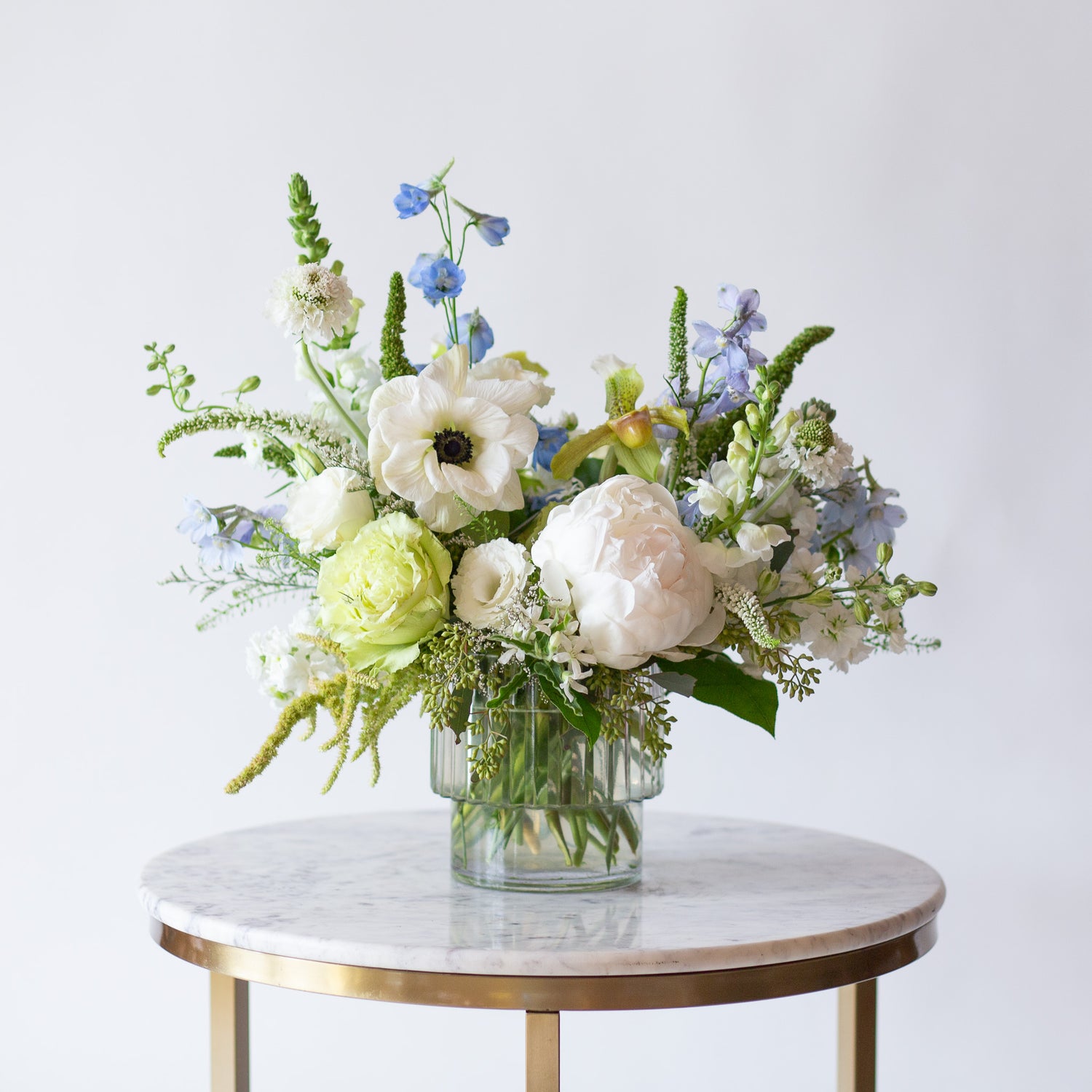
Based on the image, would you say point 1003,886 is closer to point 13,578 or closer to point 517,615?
point 517,615

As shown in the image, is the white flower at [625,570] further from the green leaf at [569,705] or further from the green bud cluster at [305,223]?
the green bud cluster at [305,223]

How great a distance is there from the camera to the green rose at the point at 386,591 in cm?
108

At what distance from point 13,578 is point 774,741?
1414 millimetres

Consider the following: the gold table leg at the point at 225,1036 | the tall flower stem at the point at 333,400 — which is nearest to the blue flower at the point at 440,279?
the tall flower stem at the point at 333,400

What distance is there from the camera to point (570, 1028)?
2.32 meters

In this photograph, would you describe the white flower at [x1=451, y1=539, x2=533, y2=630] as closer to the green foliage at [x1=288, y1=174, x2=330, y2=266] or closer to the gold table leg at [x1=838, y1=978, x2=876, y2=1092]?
the green foliage at [x1=288, y1=174, x2=330, y2=266]

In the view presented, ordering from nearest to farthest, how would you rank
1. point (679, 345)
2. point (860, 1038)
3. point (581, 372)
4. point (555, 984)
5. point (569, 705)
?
1. point (555, 984)
2. point (569, 705)
3. point (679, 345)
4. point (860, 1038)
5. point (581, 372)

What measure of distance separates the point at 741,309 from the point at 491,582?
1.17 ft

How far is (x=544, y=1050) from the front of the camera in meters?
1.02

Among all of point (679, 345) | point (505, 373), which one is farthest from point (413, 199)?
point (679, 345)

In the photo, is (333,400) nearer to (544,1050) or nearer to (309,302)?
(309,302)

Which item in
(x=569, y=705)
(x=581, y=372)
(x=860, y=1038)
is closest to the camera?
(x=569, y=705)

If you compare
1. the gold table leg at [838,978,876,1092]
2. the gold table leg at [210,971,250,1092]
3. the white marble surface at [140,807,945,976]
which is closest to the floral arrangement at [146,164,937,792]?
the white marble surface at [140,807,945,976]

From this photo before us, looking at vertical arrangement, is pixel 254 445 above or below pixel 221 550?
above
